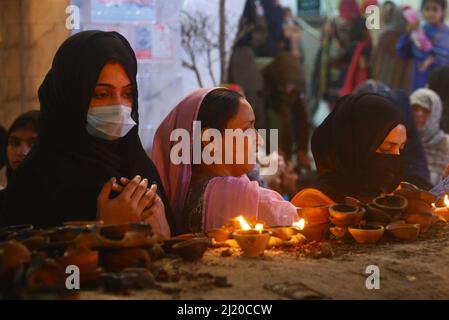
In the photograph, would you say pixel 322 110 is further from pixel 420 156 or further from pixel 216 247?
pixel 216 247

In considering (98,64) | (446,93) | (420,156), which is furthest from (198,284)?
(446,93)

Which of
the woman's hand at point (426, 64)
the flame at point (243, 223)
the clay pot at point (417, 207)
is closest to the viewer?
the flame at point (243, 223)

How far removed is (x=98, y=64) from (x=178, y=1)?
3.91 meters

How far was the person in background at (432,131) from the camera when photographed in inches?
276

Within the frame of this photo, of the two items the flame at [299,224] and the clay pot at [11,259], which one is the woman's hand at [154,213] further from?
the clay pot at [11,259]

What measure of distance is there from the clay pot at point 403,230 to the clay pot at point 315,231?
29 cm

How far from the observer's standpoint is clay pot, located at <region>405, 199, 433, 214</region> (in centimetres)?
343

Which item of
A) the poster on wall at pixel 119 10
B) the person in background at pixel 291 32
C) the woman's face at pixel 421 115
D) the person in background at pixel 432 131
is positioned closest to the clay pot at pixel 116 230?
the poster on wall at pixel 119 10

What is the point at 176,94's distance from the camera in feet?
22.3

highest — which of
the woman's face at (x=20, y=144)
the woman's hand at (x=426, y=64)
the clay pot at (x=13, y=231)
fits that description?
the woman's hand at (x=426, y=64)

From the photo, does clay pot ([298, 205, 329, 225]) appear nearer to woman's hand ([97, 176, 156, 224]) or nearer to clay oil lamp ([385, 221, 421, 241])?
clay oil lamp ([385, 221, 421, 241])

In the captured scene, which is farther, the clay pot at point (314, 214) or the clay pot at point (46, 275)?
the clay pot at point (314, 214)

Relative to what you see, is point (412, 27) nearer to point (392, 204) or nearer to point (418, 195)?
point (418, 195)

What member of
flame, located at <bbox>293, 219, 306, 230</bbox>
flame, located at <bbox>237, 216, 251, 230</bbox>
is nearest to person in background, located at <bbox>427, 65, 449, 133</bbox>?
flame, located at <bbox>293, 219, 306, 230</bbox>
